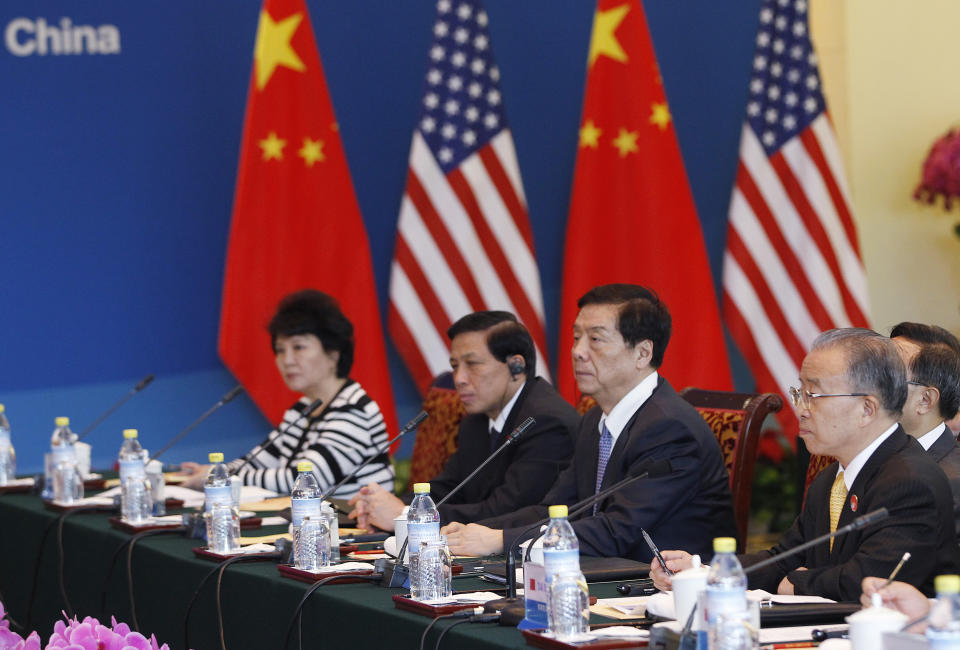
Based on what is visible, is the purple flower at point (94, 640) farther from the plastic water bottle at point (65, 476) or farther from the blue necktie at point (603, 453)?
the plastic water bottle at point (65, 476)

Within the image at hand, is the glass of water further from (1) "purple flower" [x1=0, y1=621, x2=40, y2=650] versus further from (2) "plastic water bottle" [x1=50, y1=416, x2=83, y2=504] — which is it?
(2) "plastic water bottle" [x1=50, y1=416, x2=83, y2=504]

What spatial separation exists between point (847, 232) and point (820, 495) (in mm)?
3712

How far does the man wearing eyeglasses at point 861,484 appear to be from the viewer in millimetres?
2414

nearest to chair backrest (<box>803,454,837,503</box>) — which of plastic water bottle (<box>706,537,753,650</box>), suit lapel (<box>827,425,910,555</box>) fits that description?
suit lapel (<box>827,425,910,555</box>)

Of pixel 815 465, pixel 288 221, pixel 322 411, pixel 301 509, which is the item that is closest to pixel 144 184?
pixel 288 221

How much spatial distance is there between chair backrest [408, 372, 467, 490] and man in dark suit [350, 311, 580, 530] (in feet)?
1.15

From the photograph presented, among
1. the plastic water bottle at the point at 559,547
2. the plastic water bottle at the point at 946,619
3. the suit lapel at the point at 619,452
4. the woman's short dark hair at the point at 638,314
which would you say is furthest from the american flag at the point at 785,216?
the plastic water bottle at the point at 946,619

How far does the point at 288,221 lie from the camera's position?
5.65 meters

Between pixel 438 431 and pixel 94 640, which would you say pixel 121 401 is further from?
pixel 94 640

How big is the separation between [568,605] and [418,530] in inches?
19.9

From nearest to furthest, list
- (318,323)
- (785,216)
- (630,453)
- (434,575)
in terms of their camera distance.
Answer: (434,575), (630,453), (318,323), (785,216)

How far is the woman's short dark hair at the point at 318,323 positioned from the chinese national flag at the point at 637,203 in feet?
5.37

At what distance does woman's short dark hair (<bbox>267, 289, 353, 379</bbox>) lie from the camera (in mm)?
4477

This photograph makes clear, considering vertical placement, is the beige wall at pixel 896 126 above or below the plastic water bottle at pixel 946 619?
above
